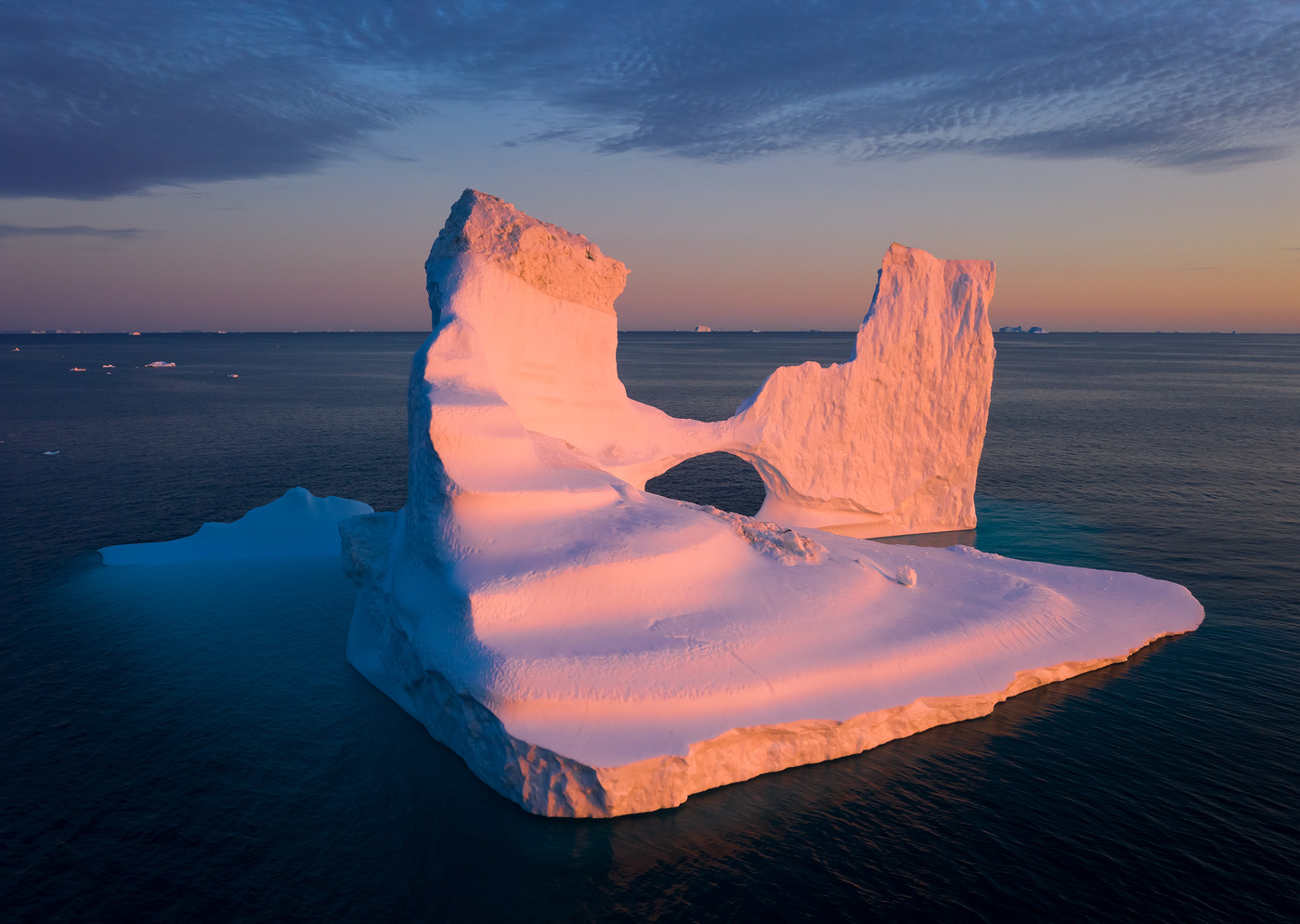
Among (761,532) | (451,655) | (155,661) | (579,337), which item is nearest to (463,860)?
(451,655)

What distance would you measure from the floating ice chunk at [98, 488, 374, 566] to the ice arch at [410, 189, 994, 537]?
817 centimetres

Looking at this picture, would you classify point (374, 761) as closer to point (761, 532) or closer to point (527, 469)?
point (527, 469)

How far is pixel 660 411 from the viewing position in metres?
24.1

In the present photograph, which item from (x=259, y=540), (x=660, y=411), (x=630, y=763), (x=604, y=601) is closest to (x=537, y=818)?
(x=630, y=763)

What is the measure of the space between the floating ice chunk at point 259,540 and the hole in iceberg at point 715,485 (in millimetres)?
10958

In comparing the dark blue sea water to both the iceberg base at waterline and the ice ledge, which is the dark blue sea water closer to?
the ice ledge

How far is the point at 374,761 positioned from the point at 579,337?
1254cm

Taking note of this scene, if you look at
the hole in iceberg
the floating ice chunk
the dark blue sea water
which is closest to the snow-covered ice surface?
the dark blue sea water

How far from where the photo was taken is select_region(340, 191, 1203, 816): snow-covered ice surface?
1126cm

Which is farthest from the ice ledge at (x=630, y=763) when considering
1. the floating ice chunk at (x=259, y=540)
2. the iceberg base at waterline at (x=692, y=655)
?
the floating ice chunk at (x=259, y=540)

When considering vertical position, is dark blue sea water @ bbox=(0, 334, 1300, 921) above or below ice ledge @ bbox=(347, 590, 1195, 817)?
below

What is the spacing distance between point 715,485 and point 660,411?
36.5ft

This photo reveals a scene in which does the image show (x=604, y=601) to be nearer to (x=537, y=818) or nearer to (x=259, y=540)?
(x=537, y=818)

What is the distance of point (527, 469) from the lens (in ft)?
48.6
